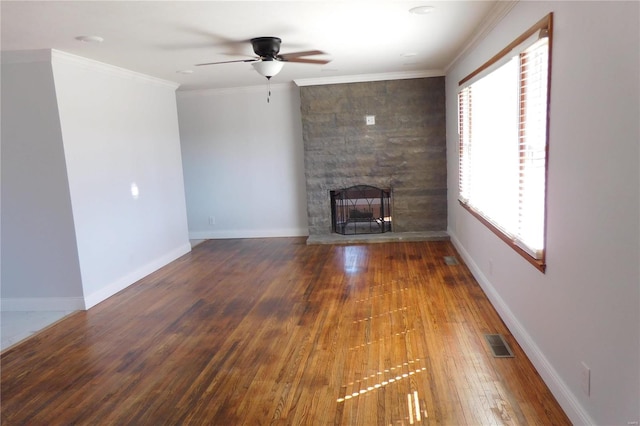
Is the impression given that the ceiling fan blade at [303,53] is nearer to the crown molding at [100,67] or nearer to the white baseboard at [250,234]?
the crown molding at [100,67]

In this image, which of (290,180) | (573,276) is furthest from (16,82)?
(573,276)

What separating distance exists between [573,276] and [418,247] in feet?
12.3

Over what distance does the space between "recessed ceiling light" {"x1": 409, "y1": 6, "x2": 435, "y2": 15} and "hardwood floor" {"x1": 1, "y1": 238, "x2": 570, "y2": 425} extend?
228cm

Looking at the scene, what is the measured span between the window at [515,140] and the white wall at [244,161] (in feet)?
10.2

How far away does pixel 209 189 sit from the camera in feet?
23.1

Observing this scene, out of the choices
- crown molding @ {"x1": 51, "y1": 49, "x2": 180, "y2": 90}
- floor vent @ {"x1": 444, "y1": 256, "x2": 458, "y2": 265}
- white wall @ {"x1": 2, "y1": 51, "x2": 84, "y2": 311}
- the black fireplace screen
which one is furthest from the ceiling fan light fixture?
the black fireplace screen

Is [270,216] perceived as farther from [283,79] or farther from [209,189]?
[283,79]


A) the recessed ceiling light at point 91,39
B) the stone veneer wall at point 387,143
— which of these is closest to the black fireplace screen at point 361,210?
the stone veneer wall at point 387,143

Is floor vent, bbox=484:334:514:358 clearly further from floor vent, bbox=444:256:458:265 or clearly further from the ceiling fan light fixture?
the ceiling fan light fixture

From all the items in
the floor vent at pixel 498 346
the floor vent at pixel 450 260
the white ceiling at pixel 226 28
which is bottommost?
the floor vent at pixel 498 346

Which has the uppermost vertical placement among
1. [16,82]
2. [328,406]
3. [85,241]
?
[16,82]

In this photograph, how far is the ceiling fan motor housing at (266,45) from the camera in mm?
3521

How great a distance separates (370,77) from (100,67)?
3428 millimetres

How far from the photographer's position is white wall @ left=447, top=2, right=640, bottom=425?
5.05 ft
